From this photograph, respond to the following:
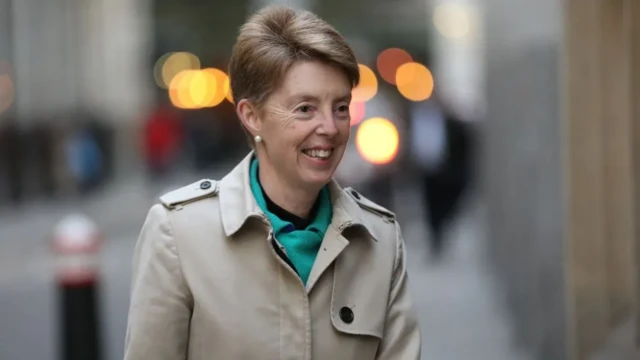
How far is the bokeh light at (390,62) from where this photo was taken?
4406cm

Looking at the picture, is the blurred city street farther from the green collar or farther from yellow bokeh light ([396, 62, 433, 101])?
yellow bokeh light ([396, 62, 433, 101])

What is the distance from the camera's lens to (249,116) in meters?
3.03

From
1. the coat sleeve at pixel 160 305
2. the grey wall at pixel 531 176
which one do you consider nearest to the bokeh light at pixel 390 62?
the grey wall at pixel 531 176

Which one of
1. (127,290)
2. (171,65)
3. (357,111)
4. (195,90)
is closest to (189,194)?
(127,290)

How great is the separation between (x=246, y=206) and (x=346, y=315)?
0.35 metres

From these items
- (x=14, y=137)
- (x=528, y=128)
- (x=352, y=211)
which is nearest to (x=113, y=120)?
(x=14, y=137)

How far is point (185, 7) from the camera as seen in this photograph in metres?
45.4

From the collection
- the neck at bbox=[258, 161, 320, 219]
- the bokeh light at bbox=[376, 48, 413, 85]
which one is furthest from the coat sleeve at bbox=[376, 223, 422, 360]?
the bokeh light at bbox=[376, 48, 413, 85]

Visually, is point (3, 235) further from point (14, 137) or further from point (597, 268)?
point (597, 268)

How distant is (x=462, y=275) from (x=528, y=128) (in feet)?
17.3

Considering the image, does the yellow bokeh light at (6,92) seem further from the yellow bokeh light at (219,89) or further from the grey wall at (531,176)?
the grey wall at (531,176)

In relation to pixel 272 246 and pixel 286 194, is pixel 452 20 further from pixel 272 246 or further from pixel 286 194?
pixel 272 246

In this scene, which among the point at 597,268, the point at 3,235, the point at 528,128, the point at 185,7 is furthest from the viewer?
the point at 185,7

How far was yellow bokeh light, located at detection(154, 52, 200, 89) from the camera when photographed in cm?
4641
